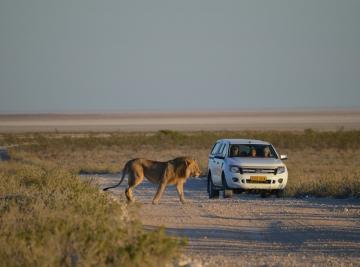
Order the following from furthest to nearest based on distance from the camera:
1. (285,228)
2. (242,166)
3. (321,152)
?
(321,152) < (242,166) < (285,228)

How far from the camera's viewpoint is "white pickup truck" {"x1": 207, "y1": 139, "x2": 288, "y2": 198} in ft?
78.2

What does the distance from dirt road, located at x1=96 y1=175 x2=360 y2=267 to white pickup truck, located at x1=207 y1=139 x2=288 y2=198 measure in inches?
13.9

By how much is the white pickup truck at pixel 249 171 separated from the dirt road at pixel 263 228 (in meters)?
0.35

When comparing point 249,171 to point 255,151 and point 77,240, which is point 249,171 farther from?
point 77,240

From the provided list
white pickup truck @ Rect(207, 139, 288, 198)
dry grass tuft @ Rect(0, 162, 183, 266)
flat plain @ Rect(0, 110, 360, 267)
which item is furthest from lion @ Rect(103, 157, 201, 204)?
dry grass tuft @ Rect(0, 162, 183, 266)

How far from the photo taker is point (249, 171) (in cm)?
2383

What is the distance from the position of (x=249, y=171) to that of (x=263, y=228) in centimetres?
613

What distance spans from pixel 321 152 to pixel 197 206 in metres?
37.3

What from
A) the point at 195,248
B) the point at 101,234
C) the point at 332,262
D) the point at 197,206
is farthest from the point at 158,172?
the point at 101,234

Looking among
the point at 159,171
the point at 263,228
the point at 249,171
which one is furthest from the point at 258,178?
the point at 263,228

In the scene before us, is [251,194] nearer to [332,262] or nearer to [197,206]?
[197,206]

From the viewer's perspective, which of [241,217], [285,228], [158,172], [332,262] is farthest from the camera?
[158,172]

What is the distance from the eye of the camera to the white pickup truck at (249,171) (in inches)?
939

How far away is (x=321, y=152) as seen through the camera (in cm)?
5834
